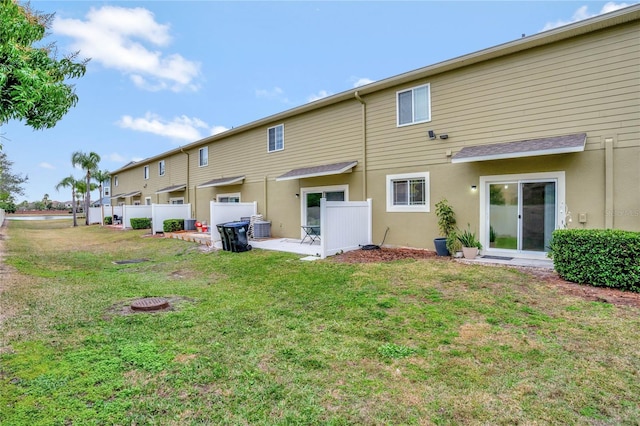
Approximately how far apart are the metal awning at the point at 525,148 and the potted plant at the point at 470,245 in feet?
6.82

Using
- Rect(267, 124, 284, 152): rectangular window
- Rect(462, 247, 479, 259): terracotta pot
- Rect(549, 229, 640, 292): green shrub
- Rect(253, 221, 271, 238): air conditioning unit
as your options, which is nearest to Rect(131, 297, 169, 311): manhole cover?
Rect(462, 247, 479, 259): terracotta pot

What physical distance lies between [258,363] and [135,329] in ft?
6.57

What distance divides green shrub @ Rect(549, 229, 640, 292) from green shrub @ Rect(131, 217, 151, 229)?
21789 mm

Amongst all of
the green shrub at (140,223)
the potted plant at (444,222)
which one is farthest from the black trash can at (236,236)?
the green shrub at (140,223)

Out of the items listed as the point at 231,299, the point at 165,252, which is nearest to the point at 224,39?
the point at 165,252

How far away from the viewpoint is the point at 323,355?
11.4ft

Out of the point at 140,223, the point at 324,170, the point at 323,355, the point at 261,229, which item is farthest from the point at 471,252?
the point at 140,223

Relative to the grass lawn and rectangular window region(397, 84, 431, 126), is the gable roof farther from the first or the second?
the grass lawn

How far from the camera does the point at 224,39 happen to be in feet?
55.4

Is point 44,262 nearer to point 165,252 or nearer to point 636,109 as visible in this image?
point 165,252

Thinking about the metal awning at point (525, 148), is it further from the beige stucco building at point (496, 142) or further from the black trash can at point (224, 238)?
the black trash can at point (224, 238)

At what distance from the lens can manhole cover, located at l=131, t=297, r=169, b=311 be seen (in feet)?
16.6

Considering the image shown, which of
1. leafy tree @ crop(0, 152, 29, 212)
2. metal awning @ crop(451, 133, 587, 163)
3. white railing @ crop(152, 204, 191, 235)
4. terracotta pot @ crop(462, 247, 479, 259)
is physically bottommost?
terracotta pot @ crop(462, 247, 479, 259)

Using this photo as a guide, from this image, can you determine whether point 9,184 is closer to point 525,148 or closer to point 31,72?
point 31,72
